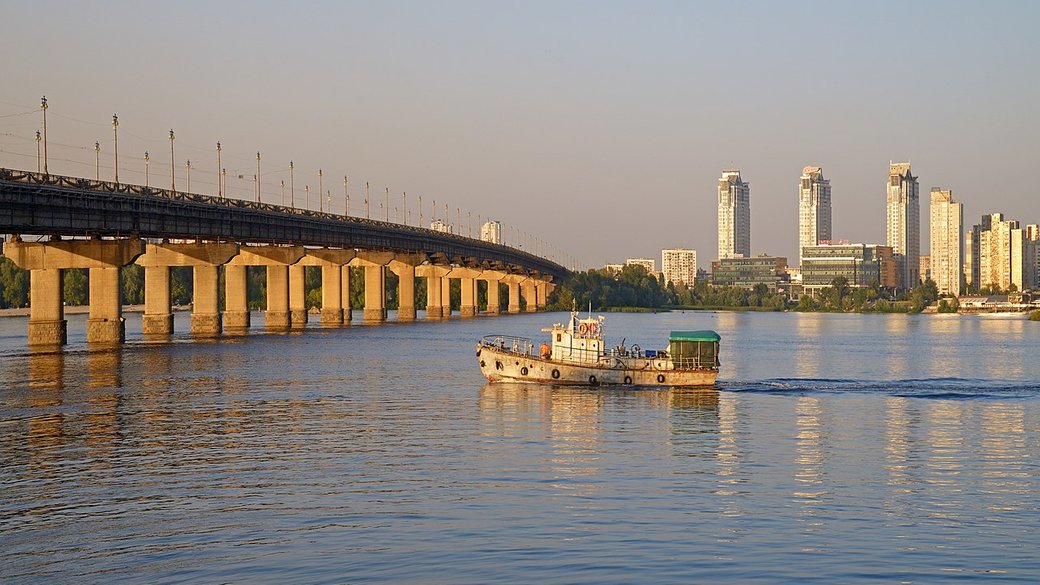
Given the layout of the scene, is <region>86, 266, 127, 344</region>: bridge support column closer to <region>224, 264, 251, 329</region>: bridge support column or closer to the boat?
<region>224, 264, 251, 329</region>: bridge support column

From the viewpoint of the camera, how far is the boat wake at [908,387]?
80.8 metres

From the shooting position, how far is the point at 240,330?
571ft

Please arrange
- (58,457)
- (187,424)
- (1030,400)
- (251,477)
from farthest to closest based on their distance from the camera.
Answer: (1030,400), (187,424), (58,457), (251,477)

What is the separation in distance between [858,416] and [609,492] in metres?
28.7

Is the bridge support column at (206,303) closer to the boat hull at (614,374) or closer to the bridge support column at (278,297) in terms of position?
the bridge support column at (278,297)

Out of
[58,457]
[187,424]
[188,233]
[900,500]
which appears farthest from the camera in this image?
[188,233]

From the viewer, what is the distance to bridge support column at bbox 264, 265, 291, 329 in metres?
190

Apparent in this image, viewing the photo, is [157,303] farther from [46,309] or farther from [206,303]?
[46,309]

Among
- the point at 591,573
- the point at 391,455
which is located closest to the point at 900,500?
the point at 591,573

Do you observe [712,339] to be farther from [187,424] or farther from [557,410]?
[187,424]

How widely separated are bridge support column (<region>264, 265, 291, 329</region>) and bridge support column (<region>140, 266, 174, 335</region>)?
30231mm

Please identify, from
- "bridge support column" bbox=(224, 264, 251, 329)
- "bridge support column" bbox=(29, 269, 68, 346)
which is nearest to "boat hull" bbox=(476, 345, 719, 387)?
"bridge support column" bbox=(29, 269, 68, 346)

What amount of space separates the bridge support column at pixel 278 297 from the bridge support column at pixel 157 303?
3023 cm

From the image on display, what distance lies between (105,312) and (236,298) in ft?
168
